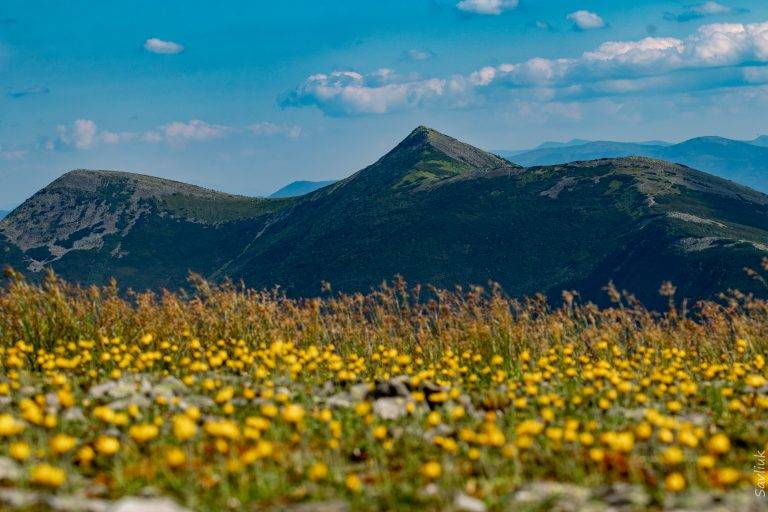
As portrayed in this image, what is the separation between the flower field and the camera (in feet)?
15.1

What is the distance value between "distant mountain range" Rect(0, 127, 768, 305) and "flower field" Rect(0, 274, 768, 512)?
257ft

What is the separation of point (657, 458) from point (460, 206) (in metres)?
127

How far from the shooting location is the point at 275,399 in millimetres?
7145

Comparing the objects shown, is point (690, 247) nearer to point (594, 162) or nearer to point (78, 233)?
point (594, 162)

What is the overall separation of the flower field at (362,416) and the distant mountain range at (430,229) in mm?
78405

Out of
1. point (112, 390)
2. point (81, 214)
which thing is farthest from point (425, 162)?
point (112, 390)

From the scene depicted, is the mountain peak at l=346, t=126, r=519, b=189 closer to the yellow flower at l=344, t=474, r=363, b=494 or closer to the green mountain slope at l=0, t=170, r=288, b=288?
the green mountain slope at l=0, t=170, r=288, b=288

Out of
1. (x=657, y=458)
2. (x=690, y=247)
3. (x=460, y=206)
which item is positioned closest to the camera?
(x=657, y=458)

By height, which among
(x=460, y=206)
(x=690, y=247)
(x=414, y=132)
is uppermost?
(x=414, y=132)

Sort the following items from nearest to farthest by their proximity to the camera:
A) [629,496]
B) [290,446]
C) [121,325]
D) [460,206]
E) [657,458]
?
[629,496] → [657,458] → [290,446] → [121,325] → [460,206]

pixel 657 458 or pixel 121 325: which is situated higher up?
pixel 121 325

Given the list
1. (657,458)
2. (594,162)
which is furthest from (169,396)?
(594,162)

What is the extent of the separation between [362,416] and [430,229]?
396 ft

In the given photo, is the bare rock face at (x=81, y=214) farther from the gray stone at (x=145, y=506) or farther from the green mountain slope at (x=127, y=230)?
the gray stone at (x=145, y=506)
